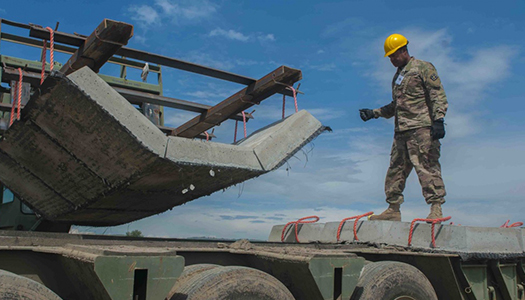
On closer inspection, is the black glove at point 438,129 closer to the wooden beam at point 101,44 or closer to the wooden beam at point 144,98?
the wooden beam at point 144,98

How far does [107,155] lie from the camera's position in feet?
14.5

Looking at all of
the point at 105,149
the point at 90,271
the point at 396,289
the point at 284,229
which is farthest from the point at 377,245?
the point at 90,271

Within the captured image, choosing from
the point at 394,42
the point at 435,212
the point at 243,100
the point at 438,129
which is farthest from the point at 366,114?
the point at 243,100

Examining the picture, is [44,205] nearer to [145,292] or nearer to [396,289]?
[145,292]

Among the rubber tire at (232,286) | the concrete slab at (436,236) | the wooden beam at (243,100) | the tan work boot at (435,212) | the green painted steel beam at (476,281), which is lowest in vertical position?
the rubber tire at (232,286)

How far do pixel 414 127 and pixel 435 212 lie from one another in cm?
106

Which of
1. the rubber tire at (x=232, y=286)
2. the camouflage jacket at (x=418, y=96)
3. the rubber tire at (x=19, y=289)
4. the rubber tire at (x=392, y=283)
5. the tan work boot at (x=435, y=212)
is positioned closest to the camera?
the rubber tire at (x=19, y=289)

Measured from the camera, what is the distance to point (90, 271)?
10.2 feet

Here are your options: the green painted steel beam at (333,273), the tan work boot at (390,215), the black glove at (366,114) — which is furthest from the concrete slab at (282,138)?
the black glove at (366,114)

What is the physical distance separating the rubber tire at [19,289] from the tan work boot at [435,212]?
430 cm

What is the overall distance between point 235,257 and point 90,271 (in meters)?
1.40

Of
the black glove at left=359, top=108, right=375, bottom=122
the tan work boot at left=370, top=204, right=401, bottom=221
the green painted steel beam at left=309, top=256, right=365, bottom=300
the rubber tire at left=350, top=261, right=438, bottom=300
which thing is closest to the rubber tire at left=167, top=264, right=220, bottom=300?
the green painted steel beam at left=309, top=256, right=365, bottom=300

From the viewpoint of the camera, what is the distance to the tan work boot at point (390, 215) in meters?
6.42

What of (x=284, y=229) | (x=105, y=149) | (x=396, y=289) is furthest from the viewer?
(x=284, y=229)
